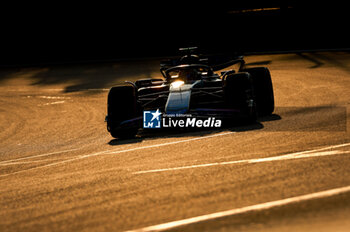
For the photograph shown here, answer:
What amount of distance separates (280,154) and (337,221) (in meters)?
2.19

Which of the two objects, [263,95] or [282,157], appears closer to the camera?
[282,157]

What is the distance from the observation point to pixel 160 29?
26.6 meters

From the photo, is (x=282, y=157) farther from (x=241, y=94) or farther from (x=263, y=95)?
(x=263, y=95)

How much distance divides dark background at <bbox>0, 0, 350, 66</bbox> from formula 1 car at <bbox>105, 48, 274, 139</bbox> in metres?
13.2

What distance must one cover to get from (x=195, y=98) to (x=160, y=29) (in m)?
17.4

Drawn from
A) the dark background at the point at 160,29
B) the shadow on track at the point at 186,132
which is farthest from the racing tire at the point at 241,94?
the dark background at the point at 160,29

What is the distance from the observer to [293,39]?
22984mm

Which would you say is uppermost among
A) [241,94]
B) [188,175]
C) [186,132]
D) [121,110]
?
[241,94]

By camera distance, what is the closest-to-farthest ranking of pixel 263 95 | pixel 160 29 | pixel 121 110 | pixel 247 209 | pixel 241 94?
pixel 247 209, pixel 241 94, pixel 121 110, pixel 263 95, pixel 160 29

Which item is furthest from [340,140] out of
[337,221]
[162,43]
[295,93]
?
[162,43]

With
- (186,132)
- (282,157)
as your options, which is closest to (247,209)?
(282,157)

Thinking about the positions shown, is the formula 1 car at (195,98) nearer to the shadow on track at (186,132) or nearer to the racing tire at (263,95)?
Result: the racing tire at (263,95)

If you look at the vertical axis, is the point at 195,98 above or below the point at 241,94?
below

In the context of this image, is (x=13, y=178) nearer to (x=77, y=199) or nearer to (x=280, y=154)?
(x=77, y=199)
